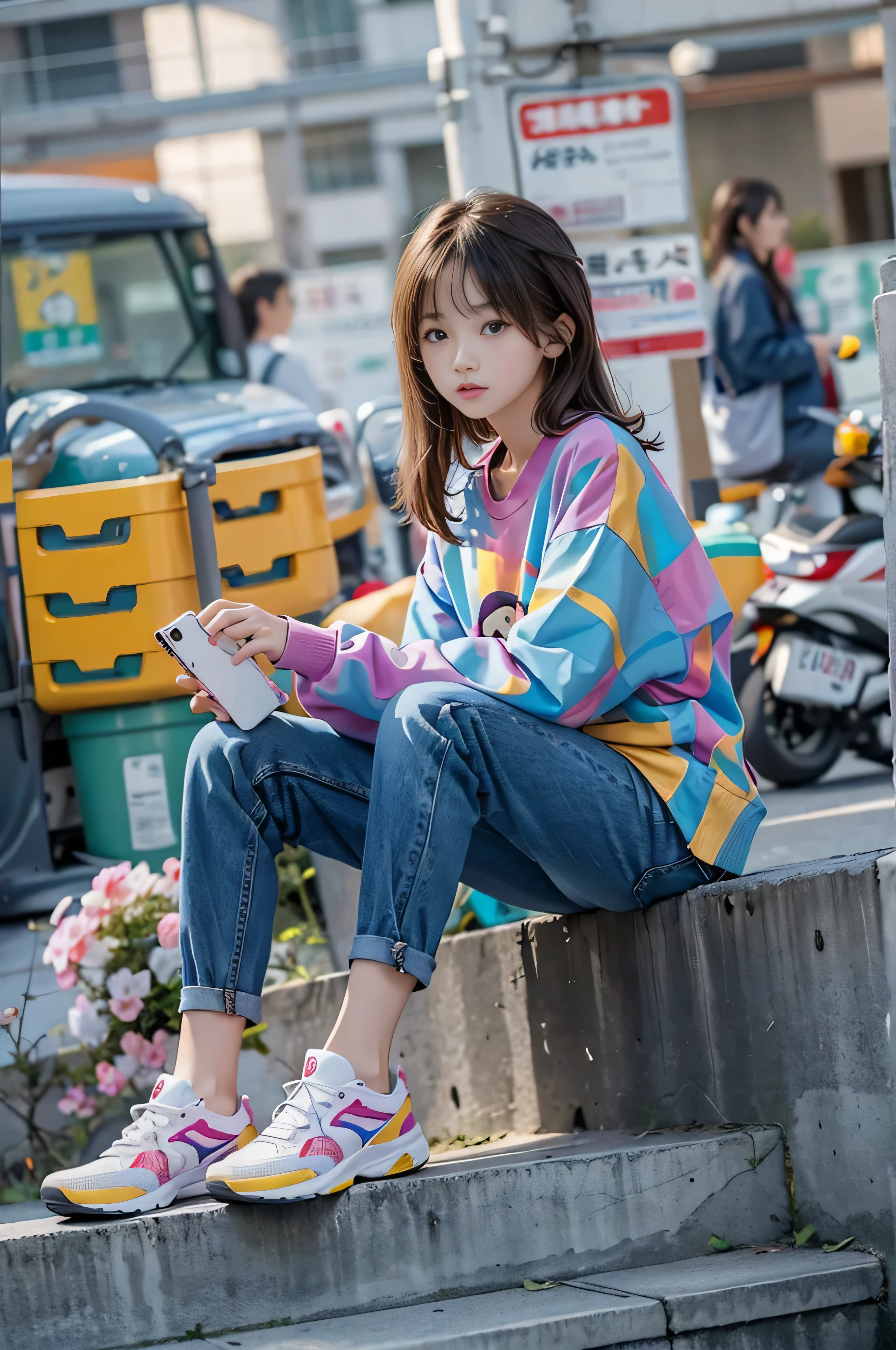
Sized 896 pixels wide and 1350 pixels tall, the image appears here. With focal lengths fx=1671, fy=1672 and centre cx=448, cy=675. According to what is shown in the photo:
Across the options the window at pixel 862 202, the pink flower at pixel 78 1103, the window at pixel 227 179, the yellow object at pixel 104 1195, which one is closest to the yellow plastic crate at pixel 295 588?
the pink flower at pixel 78 1103

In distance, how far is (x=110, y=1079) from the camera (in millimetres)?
3086

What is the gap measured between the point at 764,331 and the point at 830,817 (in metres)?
2.80

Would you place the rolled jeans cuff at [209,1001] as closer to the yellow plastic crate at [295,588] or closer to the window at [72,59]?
the yellow plastic crate at [295,588]

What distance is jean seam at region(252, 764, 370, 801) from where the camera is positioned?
7.39 ft

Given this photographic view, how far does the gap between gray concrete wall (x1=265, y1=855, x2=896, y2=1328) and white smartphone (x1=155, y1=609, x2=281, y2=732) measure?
24.7 inches

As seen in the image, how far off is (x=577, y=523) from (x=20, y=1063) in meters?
1.63

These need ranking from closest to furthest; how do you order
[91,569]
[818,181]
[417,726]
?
1. [417,726]
2. [91,569]
3. [818,181]

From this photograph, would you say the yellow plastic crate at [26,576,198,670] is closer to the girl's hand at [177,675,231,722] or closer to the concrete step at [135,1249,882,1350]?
the girl's hand at [177,675,231,722]

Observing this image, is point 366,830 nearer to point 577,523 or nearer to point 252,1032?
point 577,523

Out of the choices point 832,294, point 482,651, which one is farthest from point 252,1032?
point 832,294

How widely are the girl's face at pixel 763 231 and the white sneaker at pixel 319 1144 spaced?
179 inches

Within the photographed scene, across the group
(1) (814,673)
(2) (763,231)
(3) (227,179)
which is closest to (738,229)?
(2) (763,231)

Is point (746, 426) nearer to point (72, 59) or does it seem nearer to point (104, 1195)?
point (104, 1195)

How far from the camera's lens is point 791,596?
4.76 meters
